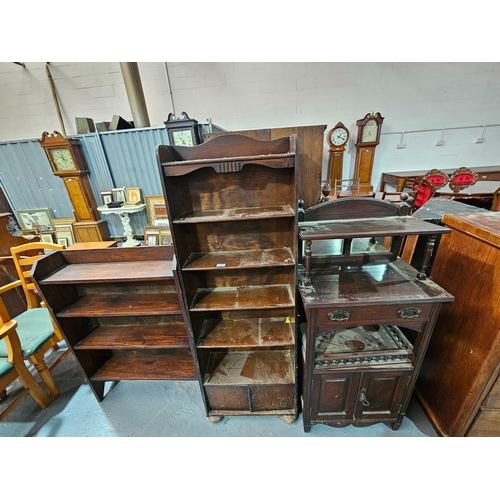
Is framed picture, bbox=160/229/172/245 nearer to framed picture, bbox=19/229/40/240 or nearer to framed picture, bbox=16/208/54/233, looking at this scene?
framed picture, bbox=16/208/54/233

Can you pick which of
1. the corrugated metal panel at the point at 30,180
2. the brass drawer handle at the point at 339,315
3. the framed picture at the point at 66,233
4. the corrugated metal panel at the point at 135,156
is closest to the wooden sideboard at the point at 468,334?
the brass drawer handle at the point at 339,315

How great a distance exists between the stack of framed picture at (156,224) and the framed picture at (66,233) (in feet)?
4.42

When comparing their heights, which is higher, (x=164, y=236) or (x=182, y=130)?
(x=182, y=130)

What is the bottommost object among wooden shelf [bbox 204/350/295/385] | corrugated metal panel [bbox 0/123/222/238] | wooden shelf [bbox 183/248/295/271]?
wooden shelf [bbox 204/350/295/385]

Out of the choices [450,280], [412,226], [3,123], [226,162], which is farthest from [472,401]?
[3,123]

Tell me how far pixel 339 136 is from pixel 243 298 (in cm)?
334

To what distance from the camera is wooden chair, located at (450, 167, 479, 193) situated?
2.39 meters

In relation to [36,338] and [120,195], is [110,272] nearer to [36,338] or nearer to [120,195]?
[36,338]

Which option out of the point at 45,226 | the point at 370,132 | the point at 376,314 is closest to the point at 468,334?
the point at 376,314

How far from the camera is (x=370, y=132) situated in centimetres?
334

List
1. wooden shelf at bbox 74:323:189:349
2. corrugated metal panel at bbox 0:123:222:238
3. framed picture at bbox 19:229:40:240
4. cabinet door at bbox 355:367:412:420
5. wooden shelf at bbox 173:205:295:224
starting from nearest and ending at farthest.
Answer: wooden shelf at bbox 173:205:295:224, cabinet door at bbox 355:367:412:420, wooden shelf at bbox 74:323:189:349, corrugated metal panel at bbox 0:123:222:238, framed picture at bbox 19:229:40:240

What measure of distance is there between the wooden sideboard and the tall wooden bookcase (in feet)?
2.87

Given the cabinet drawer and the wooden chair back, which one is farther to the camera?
the wooden chair back

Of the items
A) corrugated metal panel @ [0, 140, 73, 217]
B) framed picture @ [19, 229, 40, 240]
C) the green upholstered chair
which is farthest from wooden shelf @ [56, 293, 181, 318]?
framed picture @ [19, 229, 40, 240]
